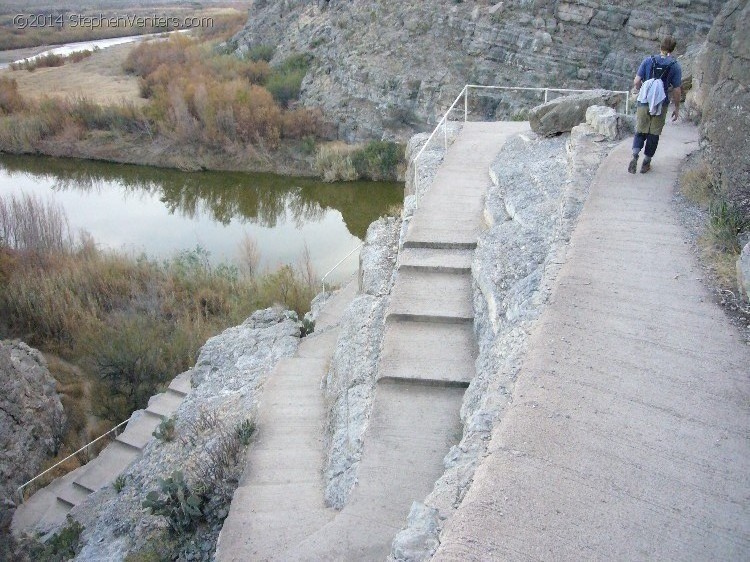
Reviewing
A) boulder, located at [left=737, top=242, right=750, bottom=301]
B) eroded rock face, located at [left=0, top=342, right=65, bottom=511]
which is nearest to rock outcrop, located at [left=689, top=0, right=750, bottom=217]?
boulder, located at [left=737, top=242, right=750, bottom=301]

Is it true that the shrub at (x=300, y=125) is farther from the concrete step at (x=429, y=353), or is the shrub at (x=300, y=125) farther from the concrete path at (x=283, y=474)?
the concrete step at (x=429, y=353)

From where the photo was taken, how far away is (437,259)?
29.0 ft

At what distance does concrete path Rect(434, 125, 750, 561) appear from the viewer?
3.41 meters

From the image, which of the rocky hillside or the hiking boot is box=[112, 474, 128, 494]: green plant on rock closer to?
the hiking boot

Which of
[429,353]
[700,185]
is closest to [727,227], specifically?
[700,185]

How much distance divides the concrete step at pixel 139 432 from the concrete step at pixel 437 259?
18.2ft

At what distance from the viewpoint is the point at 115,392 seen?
45.8ft

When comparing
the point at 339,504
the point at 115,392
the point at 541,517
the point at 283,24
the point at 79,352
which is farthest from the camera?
the point at 283,24

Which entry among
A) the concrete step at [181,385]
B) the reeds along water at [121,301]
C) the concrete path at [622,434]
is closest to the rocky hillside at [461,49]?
the reeds along water at [121,301]

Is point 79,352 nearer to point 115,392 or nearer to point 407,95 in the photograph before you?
point 115,392

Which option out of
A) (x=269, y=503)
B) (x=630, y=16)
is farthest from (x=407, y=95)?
(x=269, y=503)

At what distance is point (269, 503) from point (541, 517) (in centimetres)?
341

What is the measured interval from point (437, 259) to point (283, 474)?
360cm

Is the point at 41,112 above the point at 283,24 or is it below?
below
